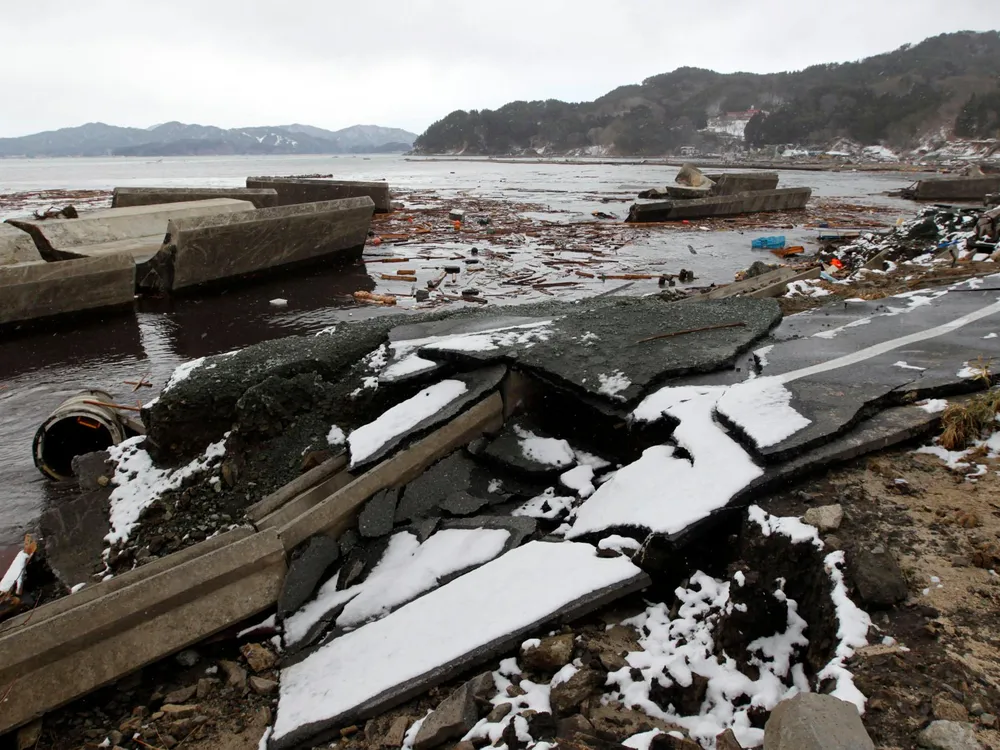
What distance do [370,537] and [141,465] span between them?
2.46 m

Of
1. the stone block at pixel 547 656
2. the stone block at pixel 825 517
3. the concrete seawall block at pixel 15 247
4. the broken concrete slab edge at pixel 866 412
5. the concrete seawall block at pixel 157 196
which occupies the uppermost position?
the concrete seawall block at pixel 157 196

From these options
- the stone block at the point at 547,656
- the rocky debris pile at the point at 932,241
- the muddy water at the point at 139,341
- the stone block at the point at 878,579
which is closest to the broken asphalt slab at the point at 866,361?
the stone block at the point at 878,579

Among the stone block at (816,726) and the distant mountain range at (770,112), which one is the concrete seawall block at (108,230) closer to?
the stone block at (816,726)

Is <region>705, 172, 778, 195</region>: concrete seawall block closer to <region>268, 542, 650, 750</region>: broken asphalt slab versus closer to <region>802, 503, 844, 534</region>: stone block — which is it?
<region>802, 503, 844, 534</region>: stone block

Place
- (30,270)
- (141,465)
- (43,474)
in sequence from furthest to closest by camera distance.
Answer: (30,270) < (43,474) < (141,465)

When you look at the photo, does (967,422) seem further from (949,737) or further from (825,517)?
(949,737)

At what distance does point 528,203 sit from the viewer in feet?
90.1

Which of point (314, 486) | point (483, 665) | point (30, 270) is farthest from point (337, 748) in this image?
point (30, 270)

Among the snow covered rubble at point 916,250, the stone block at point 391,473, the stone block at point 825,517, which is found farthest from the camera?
the snow covered rubble at point 916,250

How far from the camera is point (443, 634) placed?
3.04 meters

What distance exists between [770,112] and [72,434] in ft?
440

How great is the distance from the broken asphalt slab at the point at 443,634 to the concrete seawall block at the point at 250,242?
959 centimetres

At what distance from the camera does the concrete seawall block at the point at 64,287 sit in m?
8.83

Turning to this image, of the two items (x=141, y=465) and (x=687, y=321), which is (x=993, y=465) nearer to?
(x=687, y=321)
